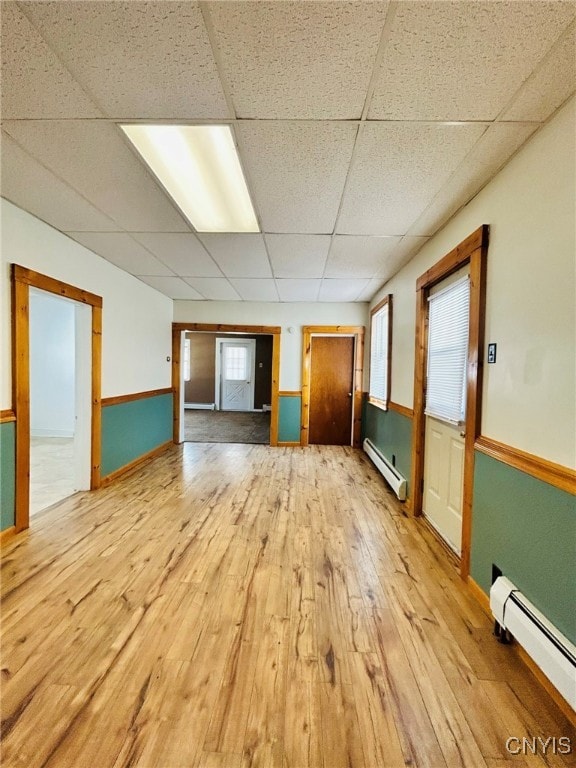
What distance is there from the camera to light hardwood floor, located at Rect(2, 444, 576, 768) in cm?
109

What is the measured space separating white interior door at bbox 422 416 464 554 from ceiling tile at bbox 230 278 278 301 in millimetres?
2695

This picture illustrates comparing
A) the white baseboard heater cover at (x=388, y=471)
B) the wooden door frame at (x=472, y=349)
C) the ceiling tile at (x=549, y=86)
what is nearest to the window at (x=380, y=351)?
the white baseboard heater cover at (x=388, y=471)

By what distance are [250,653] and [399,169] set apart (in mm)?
2556

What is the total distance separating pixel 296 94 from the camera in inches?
52.2

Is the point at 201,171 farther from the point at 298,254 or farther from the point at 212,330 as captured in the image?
the point at 212,330

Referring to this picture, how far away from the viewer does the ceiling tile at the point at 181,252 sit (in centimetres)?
283

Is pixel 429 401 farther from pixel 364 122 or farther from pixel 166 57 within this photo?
pixel 166 57

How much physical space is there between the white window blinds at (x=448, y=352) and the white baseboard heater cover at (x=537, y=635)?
102 centimetres

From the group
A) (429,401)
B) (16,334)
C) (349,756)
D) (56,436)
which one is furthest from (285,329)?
(349,756)

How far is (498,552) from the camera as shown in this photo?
1.66 m

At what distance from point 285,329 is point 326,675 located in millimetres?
4616

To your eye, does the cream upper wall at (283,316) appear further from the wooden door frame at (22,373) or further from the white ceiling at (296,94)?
the white ceiling at (296,94)

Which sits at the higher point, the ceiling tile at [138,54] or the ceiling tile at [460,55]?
the ceiling tile at [138,54]

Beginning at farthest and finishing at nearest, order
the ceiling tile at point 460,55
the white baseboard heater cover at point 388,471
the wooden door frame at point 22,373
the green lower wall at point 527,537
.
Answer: the white baseboard heater cover at point 388,471 < the wooden door frame at point 22,373 < the green lower wall at point 527,537 < the ceiling tile at point 460,55
